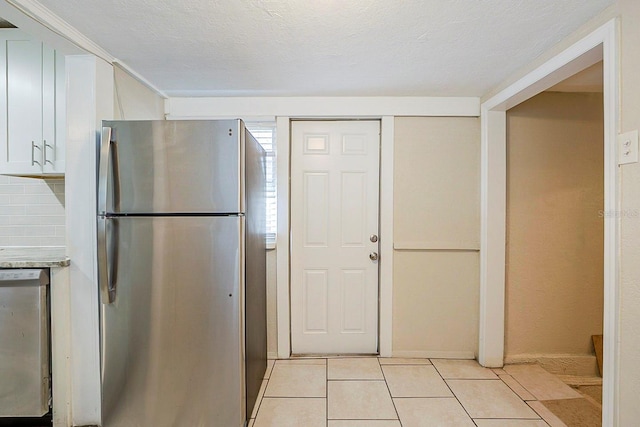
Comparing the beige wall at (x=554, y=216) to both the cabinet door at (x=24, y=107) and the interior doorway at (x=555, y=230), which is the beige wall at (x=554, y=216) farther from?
the cabinet door at (x=24, y=107)

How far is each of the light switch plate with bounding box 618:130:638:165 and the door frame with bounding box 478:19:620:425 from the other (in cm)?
3

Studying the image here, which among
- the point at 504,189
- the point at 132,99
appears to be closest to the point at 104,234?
the point at 132,99

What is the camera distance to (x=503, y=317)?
238 centimetres

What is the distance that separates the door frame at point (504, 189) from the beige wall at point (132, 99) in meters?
2.61

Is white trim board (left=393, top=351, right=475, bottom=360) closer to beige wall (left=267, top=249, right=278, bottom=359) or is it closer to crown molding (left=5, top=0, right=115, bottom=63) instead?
beige wall (left=267, top=249, right=278, bottom=359)

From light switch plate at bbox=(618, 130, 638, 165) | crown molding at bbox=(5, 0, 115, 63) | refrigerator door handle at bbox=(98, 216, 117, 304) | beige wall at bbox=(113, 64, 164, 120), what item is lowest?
refrigerator door handle at bbox=(98, 216, 117, 304)

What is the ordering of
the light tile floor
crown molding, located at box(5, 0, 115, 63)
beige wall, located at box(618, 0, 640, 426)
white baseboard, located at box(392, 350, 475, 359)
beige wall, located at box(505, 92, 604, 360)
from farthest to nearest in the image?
white baseboard, located at box(392, 350, 475, 359)
beige wall, located at box(505, 92, 604, 360)
the light tile floor
crown molding, located at box(5, 0, 115, 63)
beige wall, located at box(618, 0, 640, 426)

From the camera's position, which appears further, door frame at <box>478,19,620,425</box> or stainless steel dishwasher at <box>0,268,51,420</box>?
stainless steel dishwasher at <box>0,268,51,420</box>

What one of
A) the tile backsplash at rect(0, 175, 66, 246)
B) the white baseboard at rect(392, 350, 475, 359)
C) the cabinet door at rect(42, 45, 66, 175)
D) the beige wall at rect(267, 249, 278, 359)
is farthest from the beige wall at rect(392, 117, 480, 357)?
the tile backsplash at rect(0, 175, 66, 246)

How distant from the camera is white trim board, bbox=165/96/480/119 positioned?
8.02 feet

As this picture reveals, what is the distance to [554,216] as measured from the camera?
7.89 feet

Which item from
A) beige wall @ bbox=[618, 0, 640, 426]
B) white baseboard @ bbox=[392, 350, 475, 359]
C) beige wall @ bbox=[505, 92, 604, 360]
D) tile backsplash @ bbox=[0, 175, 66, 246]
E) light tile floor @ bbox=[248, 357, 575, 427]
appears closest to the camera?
beige wall @ bbox=[618, 0, 640, 426]

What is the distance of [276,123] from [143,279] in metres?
1.56

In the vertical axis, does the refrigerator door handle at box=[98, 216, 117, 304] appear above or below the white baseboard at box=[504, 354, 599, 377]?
above
